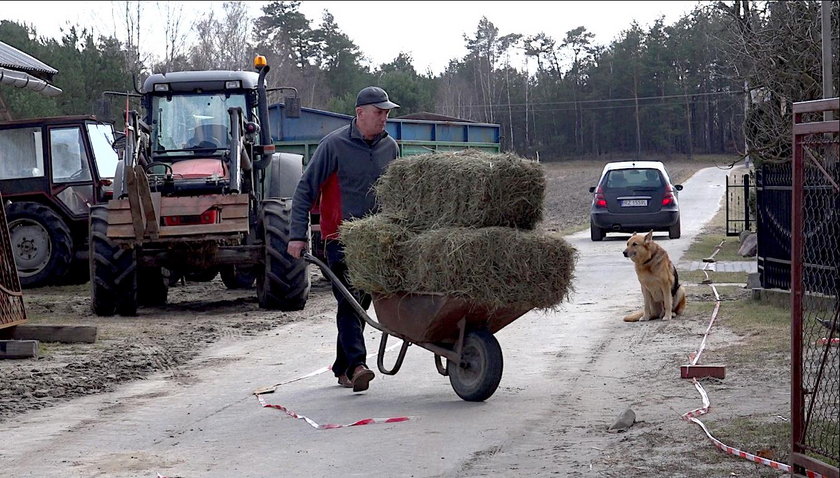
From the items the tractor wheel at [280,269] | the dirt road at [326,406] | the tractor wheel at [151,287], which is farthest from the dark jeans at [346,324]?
the tractor wheel at [151,287]

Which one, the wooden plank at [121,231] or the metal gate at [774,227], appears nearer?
the metal gate at [774,227]

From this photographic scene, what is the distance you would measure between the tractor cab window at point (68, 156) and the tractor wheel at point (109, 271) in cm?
519

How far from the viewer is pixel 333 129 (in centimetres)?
Answer: 2138

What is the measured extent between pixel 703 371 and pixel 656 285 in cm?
380

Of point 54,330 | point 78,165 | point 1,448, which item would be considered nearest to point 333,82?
point 78,165

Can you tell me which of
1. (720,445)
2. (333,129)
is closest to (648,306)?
(720,445)

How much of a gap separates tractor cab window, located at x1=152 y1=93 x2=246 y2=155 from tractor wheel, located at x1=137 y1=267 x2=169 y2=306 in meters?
1.64

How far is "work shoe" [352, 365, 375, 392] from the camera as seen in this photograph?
8.25 meters

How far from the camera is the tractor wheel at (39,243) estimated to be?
57.3 ft

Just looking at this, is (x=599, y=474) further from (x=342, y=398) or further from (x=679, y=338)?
(x=679, y=338)

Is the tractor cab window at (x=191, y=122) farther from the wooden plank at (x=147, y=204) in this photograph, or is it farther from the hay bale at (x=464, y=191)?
the hay bale at (x=464, y=191)

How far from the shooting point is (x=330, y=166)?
8445 millimetres

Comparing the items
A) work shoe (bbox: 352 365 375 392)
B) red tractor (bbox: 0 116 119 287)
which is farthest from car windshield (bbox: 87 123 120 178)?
work shoe (bbox: 352 365 375 392)

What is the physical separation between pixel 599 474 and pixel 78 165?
14357 millimetres
